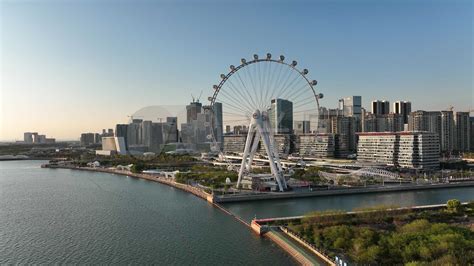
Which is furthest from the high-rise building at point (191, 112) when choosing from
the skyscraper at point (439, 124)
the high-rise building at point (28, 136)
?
the high-rise building at point (28, 136)

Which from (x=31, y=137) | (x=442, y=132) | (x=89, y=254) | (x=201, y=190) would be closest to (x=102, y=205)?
(x=201, y=190)

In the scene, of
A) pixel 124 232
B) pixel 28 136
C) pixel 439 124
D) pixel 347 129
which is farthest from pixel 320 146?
pixel 28 136

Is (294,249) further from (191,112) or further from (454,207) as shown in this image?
(191,112)

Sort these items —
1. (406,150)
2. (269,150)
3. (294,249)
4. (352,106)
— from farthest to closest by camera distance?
1. (352,106)
2. (406,150)
3. (269,150)
4. (294,249)

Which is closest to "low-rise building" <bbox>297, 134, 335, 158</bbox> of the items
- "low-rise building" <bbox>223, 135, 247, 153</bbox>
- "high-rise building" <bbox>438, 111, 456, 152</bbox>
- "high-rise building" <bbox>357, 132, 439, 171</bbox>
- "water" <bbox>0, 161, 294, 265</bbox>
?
"high-rise building" <bbox>357, 132, 439, 171</bbox>

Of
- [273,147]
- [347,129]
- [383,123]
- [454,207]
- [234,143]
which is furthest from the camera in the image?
[234,143]

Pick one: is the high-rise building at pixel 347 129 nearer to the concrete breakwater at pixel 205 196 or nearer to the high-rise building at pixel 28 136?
the concrete breakwater at pixel 205 196

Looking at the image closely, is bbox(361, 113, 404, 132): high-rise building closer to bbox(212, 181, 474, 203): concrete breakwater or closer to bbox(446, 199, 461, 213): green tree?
bbox(212, 181, 474, 203): concrete breakwater
